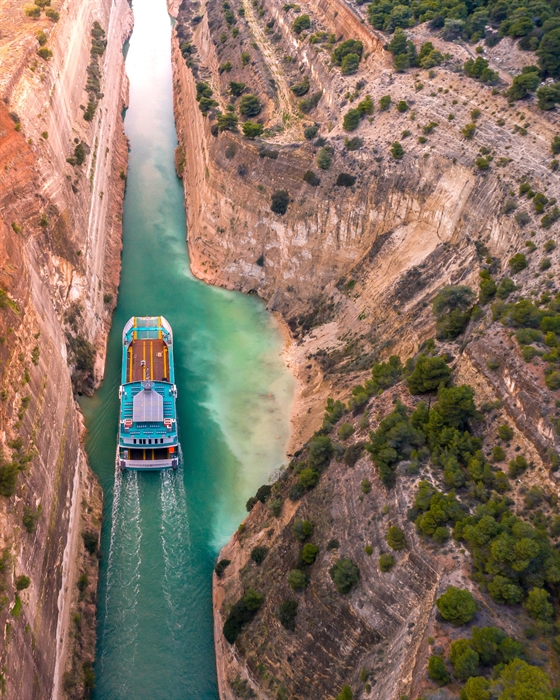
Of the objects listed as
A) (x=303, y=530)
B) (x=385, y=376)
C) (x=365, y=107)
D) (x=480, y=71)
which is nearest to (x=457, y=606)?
(x=303, y=530)

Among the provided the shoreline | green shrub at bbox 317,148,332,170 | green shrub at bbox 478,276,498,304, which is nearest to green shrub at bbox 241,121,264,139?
green shrub at bbox 317,148,332,170

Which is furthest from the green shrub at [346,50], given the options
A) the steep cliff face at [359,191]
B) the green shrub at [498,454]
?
the green shrub at [498,454]

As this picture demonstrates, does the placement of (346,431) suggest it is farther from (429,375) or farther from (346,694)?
(346,694)

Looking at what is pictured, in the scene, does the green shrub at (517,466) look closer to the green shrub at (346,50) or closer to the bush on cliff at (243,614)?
the bush on cliff at (243,614)

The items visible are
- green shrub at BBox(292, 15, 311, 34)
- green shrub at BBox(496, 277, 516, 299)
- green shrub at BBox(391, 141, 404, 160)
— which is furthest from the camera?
green shrub at BBox(292, 15, 311, 34)

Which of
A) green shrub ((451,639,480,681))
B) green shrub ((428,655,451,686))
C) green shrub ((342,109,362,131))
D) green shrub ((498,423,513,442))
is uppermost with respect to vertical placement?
green shrub ((342,109,362,131))

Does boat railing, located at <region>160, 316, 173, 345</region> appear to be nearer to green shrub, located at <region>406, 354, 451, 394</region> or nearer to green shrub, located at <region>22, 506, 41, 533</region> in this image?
green shrub, located at <region>22, 506, 41, 533</region>
